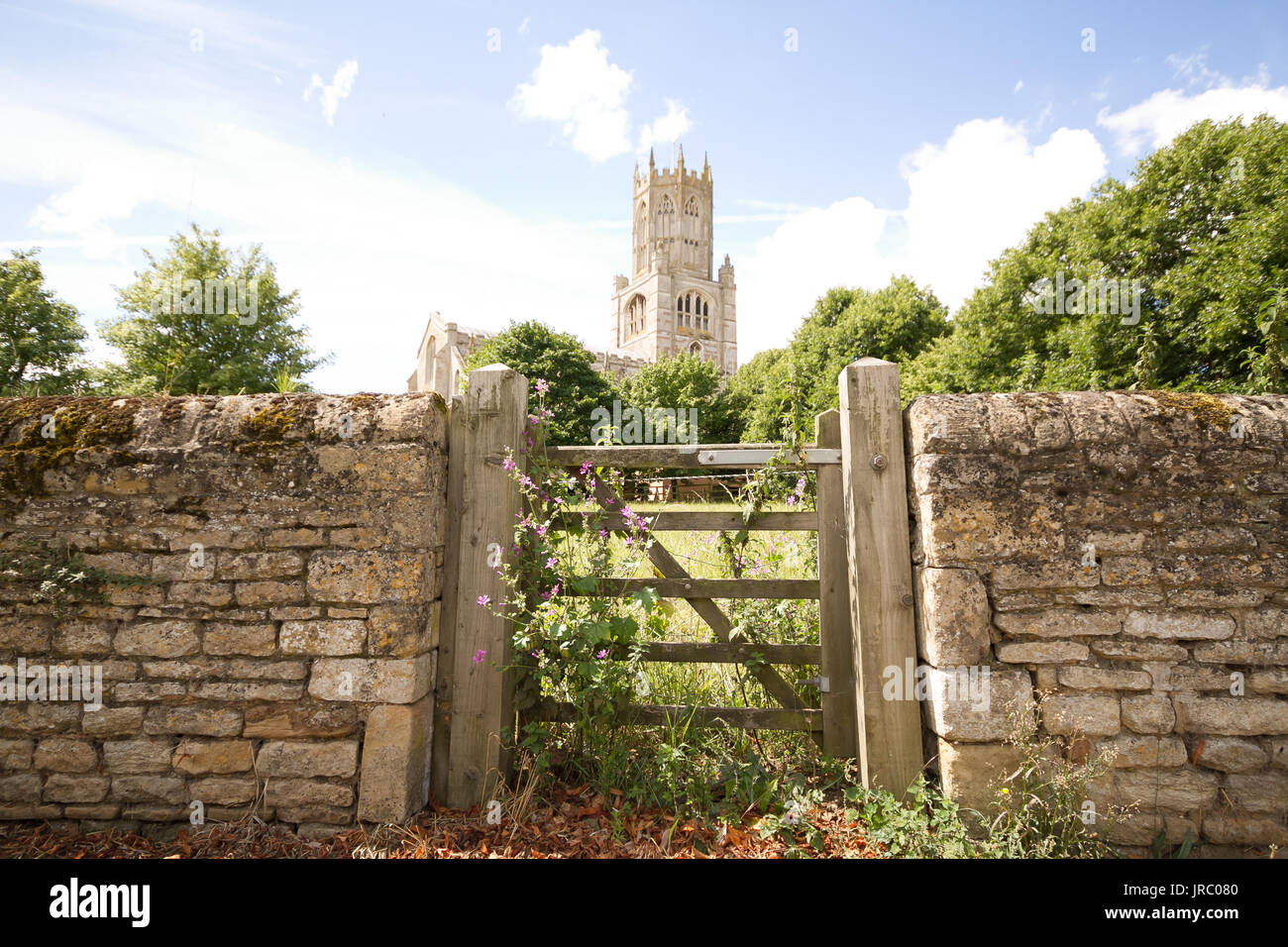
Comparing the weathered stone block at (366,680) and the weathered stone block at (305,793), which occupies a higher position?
the weathered stone block at (366,680)

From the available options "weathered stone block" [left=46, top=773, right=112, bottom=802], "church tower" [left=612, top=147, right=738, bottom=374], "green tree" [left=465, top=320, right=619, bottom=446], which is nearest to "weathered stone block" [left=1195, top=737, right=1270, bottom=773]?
"weathered stone block" [left=46, top=773, right=112, bottom=802]

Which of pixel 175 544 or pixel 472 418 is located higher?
pixel 472 418

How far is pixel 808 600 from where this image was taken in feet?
11.5

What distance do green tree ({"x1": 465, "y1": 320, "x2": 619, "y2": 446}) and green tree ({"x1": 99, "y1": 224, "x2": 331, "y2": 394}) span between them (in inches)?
339

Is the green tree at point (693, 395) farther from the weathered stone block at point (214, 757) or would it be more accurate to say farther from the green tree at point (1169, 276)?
the weathered stone block at point (214, 757)

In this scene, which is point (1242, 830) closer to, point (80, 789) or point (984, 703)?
point (984, 703)

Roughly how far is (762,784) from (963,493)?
1.70 m

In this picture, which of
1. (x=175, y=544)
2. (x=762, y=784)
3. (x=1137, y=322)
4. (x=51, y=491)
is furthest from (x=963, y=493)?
(x=1137, y=322)

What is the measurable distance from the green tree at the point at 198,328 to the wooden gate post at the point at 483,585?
2092 cm

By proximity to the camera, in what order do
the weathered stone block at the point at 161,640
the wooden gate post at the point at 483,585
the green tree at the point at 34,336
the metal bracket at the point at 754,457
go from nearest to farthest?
the weathered stone block at the point at 161,640 < the wooden gate post at the point at 483,585 < the metal bracket at the point at 754,457 < the green tree at the point at 34,336

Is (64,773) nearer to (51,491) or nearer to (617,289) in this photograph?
(51,491)

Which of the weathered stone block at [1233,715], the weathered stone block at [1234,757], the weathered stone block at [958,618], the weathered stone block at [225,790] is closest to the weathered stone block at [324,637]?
the weathered stone block at [225,790]

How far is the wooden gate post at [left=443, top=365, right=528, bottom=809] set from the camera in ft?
9.91

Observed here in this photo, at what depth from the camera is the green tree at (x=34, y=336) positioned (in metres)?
18.9
